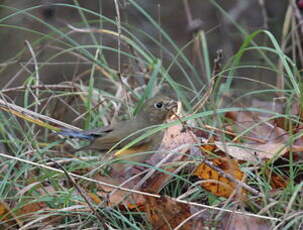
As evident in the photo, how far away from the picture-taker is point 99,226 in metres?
2.68

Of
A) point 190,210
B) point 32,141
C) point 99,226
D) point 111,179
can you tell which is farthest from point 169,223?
point 32,141

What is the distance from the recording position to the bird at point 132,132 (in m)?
3.48

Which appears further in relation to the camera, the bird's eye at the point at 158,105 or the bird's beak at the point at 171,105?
the bird's eye at the point at 158,105

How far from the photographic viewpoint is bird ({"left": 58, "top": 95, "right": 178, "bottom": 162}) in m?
3.48

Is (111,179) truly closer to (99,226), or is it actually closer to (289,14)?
(99,226)

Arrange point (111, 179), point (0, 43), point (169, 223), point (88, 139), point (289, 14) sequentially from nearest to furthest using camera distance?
point (169, 223) → point (111, 179) → point (88, 139) → point (289, 14) → point (0, 43)

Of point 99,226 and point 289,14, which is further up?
point 289,14

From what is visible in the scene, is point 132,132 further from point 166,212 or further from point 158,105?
point 166,212

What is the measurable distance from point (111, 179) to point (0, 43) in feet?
10.4

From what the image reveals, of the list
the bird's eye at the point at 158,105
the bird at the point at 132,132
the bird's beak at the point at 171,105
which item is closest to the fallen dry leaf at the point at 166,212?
the bird at the point at 132,132

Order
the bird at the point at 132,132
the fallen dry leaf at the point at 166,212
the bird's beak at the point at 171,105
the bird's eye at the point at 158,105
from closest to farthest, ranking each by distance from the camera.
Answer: the fallen dry leaf at the point at 166,212 < the bird at the point at 132,132 < the bird's beak at the point at 171,105 < the bird's eye at the point at 158,105

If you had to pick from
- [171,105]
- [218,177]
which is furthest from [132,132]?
[218,177]

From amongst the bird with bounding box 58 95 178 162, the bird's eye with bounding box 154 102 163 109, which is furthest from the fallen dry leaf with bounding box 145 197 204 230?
the bird's eye with bounding box 154 102 163 109

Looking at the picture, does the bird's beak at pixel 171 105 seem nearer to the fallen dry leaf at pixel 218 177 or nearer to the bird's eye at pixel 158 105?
the bird's eye at pixel 158 105
